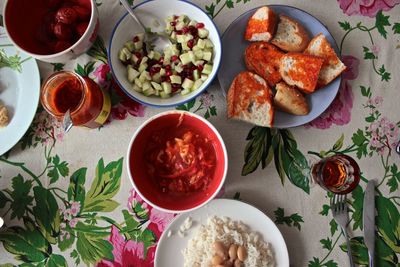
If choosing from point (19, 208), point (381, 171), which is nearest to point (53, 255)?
point (19, 208)

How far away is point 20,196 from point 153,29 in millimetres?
711

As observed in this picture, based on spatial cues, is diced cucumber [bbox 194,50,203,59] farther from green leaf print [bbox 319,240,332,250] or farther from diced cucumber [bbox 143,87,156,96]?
green leaf print [bbox 319,240,332,250]

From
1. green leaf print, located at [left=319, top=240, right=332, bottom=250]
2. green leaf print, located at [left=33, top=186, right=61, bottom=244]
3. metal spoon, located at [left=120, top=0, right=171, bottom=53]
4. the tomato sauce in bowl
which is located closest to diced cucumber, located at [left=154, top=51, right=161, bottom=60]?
metal spoon, located at [left=120, top=0, right=171, bottom=53]

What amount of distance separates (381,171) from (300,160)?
0.87 feet

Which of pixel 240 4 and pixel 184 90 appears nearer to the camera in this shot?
pixel 184 90

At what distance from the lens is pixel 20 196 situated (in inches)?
54.6

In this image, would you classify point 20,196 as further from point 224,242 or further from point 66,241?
point 224,242

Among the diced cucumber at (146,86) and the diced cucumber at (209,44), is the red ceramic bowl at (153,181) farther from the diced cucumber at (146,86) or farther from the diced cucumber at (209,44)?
the diced cucumber at (209,44)

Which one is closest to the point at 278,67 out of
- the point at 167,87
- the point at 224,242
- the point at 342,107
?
the point at 342,107

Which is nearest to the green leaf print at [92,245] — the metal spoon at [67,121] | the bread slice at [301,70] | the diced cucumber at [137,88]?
the metal spoon at [67,121]

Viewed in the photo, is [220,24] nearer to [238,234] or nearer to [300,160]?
[300,160]

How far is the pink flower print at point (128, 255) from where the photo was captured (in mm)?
1347

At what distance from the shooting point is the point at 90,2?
132 cm

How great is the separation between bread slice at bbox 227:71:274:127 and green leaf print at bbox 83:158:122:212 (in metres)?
0.42
